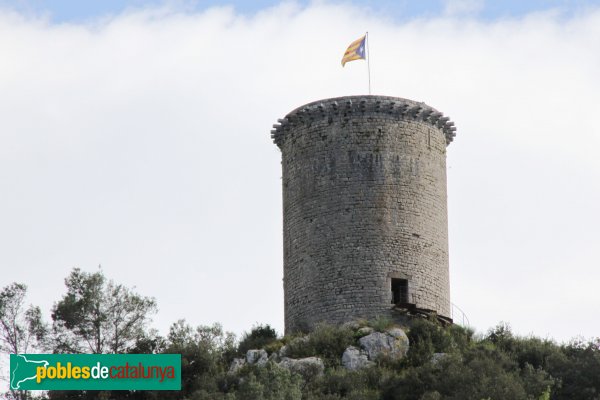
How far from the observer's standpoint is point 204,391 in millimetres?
48781

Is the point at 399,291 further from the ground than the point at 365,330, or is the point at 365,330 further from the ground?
the point at 399,291

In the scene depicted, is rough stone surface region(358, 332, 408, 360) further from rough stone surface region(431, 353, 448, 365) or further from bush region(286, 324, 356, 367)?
rough stone surface region(431, 353, 448, 365)

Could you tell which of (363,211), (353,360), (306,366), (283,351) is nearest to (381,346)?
(353,360)

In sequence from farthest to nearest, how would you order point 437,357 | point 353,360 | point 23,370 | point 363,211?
point 363,211, point 353,360, point 437,357, point 23,370

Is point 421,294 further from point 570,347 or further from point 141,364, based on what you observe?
point 141,364

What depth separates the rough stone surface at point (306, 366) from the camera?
50719 mm

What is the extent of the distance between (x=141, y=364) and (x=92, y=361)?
135 cm

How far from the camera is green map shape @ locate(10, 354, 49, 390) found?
49.7 m

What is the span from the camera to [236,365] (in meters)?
52.1

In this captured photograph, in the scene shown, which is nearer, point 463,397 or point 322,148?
point 463,397

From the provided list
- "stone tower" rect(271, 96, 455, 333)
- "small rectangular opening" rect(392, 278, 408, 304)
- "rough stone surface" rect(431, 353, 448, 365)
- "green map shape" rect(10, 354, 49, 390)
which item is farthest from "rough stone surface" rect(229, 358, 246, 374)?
A: "green map shape" rect(10, 354, 49, 390)

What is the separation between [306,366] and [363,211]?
5069mm

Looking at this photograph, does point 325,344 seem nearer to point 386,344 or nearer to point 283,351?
point 283,351

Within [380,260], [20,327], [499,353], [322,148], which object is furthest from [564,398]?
[20,327]
